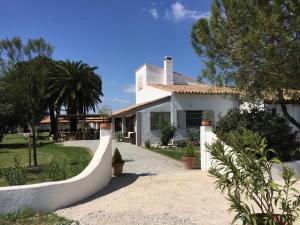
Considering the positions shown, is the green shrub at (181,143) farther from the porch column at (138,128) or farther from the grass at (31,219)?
the grass at (31,219)

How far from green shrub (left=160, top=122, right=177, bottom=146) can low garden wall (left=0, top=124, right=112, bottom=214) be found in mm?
12115

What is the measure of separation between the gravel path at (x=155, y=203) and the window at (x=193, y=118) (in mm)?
11451

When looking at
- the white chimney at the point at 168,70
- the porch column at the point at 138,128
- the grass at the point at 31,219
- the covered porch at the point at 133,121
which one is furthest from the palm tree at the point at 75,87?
the grass at the point at 31,219

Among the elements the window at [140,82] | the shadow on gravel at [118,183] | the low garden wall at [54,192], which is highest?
the window at [140,82]

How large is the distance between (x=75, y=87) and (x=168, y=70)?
12.0 meters

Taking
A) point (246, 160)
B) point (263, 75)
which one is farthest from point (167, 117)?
point (246, 160)

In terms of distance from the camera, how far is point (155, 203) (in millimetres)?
7879

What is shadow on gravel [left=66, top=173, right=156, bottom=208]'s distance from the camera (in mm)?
8812

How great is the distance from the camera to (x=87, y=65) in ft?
131

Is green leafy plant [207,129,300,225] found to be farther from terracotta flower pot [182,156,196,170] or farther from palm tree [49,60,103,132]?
palm tree [49,60,103,132]

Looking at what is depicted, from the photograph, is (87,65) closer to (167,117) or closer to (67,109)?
(67,109)

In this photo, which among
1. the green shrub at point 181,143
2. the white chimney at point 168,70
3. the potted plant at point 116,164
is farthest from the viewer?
the white chimney at point 168,70

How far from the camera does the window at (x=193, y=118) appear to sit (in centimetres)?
2331

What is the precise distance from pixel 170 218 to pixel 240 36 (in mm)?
5762
